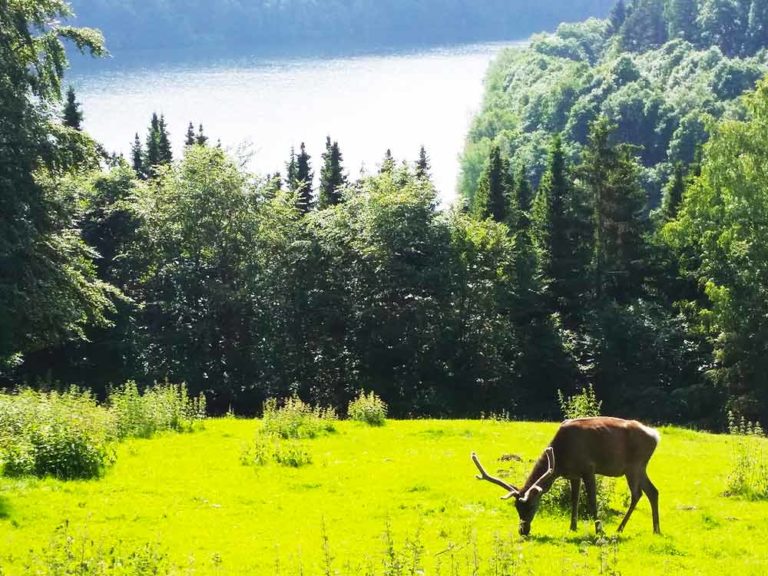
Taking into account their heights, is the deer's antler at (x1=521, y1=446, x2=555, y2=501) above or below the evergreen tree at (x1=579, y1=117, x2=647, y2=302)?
below

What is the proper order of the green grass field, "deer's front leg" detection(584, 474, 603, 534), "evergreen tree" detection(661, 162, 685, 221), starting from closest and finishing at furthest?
the green grass field → "deer's front leg" detection(584, 474, 603, 534) → "evergreen tree" detection(661, 162, 685, 221)

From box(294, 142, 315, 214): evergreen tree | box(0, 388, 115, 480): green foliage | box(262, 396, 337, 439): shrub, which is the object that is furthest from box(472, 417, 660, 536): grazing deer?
box(294, 142, 315, 214): evergreen tree

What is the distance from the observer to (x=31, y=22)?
34812 mm

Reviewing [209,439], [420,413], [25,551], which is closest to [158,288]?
[420,413]

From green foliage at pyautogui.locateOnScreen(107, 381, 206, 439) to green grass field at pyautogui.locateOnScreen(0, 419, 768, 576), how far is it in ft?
2.47

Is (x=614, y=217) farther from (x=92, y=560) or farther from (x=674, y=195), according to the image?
(x=92, y=560)

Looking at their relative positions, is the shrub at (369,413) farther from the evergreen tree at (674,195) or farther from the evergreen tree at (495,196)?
the evergreen tree at (674,195)

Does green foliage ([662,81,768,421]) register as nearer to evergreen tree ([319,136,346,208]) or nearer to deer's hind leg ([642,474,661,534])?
deer's hind leg ([642,474,661,534])

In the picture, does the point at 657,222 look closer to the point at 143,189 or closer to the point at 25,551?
the point at 143,189

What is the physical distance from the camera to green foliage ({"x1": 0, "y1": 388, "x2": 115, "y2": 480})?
19.7 m

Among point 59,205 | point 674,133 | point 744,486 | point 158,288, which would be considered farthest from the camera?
point 674,133

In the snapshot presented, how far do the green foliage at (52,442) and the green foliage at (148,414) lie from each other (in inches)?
118

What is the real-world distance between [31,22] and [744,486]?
29357mm

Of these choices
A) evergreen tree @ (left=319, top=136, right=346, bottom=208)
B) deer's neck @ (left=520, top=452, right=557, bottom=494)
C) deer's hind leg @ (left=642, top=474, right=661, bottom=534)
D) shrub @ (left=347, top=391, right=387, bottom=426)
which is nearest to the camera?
deer's neck @ (left=520, top=452, right=557, bottom=494)
